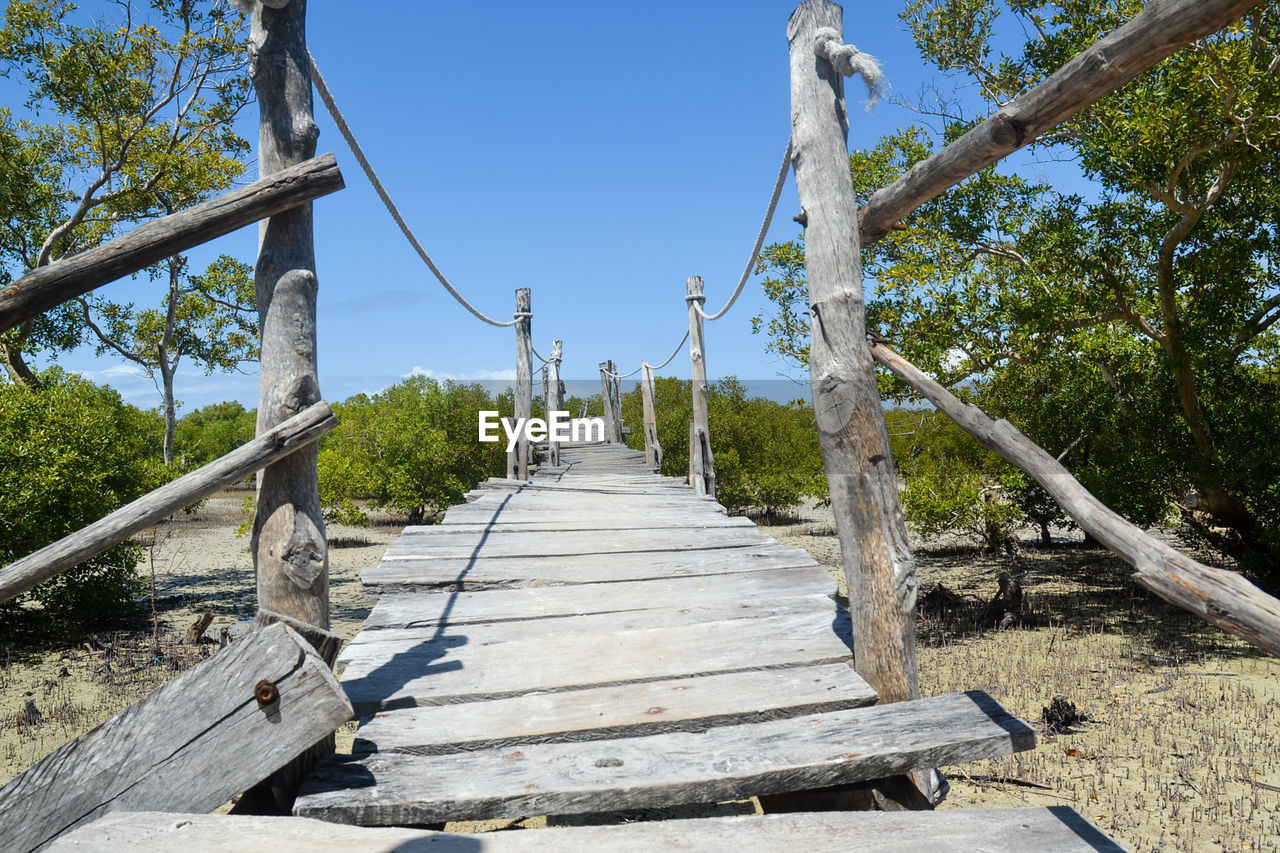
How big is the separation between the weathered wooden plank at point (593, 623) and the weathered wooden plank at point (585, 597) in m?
0.04

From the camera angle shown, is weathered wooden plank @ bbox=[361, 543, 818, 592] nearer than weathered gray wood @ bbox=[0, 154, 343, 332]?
No

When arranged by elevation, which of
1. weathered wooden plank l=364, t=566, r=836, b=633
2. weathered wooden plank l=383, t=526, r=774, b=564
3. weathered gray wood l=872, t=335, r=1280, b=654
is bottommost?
weathered wooden plank l=364, t=566, r=836, b=633

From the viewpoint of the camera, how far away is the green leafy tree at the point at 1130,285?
6684 millimetres

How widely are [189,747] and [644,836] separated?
1119 millimetres

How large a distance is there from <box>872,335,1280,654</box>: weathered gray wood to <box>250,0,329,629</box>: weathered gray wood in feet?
6.35

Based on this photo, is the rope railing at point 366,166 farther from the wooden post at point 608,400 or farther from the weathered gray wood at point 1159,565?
the wooden post at point 608,400

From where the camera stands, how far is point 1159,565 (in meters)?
1.56

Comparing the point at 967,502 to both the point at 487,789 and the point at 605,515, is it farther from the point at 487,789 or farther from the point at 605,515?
the point at 487,789

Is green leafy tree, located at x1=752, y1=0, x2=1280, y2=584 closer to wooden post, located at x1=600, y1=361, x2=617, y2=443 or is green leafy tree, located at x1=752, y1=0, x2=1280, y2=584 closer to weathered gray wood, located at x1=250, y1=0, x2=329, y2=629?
weathered gray wood, located at x1=250, y1=0, x2=329, y2=629

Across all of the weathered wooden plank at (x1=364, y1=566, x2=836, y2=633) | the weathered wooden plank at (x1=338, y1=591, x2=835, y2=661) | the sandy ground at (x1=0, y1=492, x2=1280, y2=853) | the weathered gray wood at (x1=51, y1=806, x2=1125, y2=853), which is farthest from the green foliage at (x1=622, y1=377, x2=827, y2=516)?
the weathered gray wood at (x1=51, y1=806, x2=1125, y2=853)

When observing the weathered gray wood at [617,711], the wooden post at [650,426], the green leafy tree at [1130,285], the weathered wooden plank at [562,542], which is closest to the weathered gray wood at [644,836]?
the weathered gray wood at [617,711]

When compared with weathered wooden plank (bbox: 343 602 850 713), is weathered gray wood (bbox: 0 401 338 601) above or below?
above

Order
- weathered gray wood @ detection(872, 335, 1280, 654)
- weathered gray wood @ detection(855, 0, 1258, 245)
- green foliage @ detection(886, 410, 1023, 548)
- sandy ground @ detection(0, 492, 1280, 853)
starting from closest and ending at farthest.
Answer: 1. weathered gray wood @ detection(872, 335, 1280, 654)
2. weathered gray wood @ detection(855, 0, 1258, 245)
3. sandy ground @ detection(0, 492, 1280, 853)
4. green foliage @ detection(886, 410, 1023, 548)

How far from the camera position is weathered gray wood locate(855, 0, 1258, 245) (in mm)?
1657
